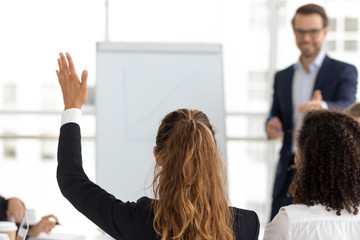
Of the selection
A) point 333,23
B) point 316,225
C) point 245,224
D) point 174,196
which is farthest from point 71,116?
point 333,23

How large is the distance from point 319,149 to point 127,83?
1.62 m

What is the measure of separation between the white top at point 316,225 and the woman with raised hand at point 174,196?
236 millimetres

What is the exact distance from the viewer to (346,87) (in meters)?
3.01

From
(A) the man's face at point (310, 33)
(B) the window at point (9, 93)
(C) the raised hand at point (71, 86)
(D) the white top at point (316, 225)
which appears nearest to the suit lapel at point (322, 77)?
(A) the man's face at point (310, 33)

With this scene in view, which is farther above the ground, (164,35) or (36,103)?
(164,35)

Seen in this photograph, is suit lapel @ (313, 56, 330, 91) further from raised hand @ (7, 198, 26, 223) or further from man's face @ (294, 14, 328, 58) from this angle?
raised hand @ (7, 198, 26, 223)

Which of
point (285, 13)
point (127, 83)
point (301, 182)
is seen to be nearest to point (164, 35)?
point (285, 13)

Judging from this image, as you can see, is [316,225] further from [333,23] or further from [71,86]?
[333,23]

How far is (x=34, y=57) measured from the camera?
192 inches

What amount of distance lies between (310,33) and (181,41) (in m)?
1.91

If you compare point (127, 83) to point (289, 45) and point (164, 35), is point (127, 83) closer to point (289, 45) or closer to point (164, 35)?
point (164, 35)

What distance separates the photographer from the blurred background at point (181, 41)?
190 inches

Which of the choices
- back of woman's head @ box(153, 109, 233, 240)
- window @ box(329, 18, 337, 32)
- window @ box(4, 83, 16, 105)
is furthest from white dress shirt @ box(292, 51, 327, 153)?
window @ box(4, 83, 16, 105)

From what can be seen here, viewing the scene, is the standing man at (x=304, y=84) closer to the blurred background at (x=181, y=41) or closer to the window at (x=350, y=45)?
the blurred background at (x=181, y=41)
